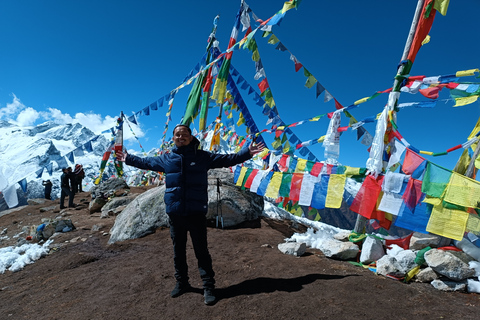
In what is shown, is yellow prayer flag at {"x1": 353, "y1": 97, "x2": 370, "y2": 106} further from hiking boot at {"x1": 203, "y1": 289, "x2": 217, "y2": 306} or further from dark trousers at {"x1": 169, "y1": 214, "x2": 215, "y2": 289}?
hiking boot at {"x1": 203, "y1": 289, "x2": 217, "y2": 306}

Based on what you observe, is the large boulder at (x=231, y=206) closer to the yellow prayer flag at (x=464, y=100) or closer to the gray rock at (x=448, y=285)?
the gray rock at (x=448, y=285)

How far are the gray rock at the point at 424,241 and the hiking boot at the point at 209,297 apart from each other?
11.6 ft

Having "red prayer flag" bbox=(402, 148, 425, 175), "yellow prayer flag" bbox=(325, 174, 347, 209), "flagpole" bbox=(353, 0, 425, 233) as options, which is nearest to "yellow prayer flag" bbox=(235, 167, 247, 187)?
"yellow prayer flag" bbox=(325, 174, 347, 209)

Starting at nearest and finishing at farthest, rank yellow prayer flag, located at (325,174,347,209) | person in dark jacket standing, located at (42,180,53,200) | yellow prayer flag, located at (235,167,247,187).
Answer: yellow prayer flag, located at (325,174,347,209) → yellow prayer flag, located at (235,167,247,187) → person in dark jacket standing, located at (42,180,53,200)

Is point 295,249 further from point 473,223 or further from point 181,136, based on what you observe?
point 181,136

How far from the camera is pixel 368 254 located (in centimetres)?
438

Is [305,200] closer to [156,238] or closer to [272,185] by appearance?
[272,185]

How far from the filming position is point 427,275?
353 cm

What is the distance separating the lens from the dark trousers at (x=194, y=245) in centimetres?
337

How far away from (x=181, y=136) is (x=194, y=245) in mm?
1563

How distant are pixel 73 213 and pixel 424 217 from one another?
44.8ft

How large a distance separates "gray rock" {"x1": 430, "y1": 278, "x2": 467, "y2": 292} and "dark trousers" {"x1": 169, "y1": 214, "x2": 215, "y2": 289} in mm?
3093

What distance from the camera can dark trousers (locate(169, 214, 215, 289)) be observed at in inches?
132

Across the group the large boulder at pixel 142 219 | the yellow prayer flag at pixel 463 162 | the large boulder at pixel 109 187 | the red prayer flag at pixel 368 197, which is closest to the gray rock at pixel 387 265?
the red prayer flag at pixel 368 197
